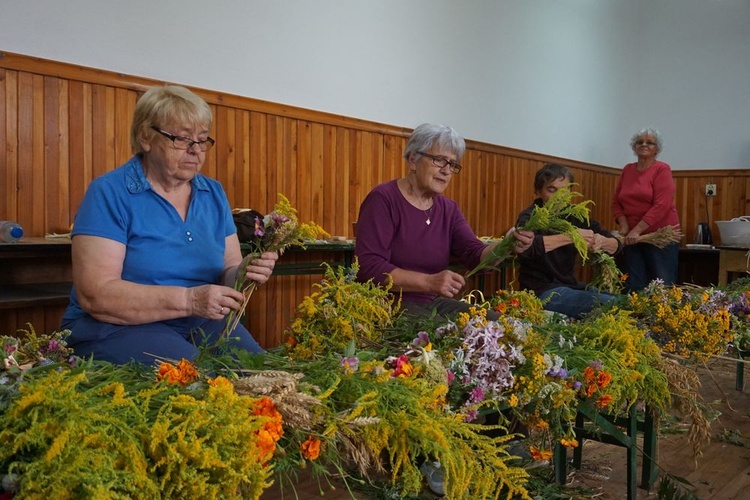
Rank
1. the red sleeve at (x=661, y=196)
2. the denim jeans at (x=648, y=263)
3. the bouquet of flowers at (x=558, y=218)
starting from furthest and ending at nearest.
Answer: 1. the red sleeve at (x=661, y=196)
2. the denim jeans at (x=648, y=263)
3. the bouquet of flowers at (x=558, y=218)

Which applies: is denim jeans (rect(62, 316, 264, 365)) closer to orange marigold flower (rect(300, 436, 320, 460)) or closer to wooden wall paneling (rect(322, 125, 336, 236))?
orange marigold flower (rect(300, 436, 320, 460))

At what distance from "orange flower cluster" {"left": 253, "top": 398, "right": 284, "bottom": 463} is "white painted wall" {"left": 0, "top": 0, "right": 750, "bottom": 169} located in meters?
3.14

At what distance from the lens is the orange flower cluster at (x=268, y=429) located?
1.00 meters

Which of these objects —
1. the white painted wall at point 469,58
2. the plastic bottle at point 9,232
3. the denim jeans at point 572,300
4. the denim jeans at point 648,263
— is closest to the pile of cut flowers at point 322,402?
the denim jeans at point 572,300

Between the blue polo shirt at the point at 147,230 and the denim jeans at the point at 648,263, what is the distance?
4.86 metres

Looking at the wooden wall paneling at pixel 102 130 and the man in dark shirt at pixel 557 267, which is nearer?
the man in dark shirt at pixel 557 267

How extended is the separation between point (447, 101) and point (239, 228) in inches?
117

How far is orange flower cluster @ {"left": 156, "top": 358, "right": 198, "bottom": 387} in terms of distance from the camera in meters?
1.15

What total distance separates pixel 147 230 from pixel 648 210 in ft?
17.7

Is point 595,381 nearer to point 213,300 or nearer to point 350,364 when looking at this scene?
point 350,364

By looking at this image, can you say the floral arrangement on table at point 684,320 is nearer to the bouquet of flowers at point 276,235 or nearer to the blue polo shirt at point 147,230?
the bouquet of flowers at point 276,235

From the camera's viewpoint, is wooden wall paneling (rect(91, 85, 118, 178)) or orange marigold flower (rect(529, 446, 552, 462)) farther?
wooden wall paneling (rect(91, 85, 118, 178))

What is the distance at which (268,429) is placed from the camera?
104 centimetres

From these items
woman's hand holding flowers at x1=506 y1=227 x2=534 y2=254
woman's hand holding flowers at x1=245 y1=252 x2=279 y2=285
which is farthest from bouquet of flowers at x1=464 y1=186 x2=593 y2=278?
woman's hand holding flowers at x1=245 y1=252 x2=279 y2=285
